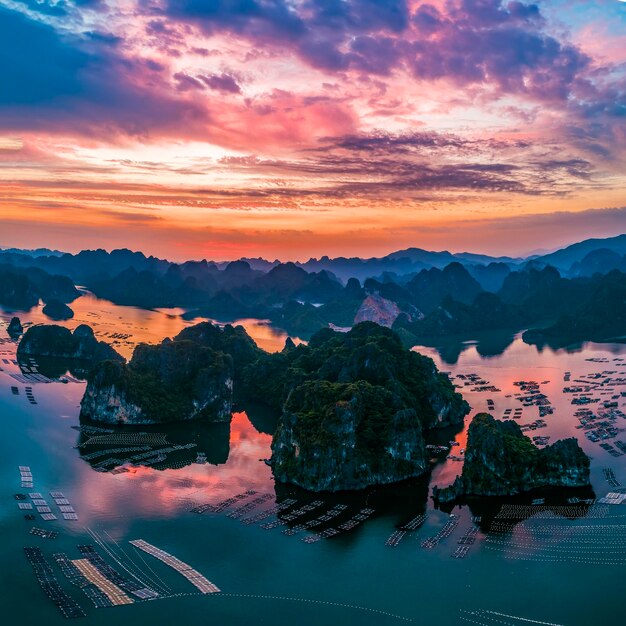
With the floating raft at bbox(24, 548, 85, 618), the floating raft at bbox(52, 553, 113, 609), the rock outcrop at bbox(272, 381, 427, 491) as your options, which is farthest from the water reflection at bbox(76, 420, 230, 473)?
the floating raft at bbox(52, 553, 113, 609)

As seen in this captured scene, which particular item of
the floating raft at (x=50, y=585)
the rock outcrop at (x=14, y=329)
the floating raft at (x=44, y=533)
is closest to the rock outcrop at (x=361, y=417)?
the floating raft at (x=44, y=533)

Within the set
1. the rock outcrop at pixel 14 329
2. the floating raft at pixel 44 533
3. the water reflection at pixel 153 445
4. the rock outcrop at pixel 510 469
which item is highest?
the rock outcrop at pixel 14 329

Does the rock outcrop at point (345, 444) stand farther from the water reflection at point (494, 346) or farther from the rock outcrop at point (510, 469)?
the water reflection at point (494, 346)

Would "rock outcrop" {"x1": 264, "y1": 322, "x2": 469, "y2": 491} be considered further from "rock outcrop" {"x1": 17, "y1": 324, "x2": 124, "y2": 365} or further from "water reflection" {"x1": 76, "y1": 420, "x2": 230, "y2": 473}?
"rock outcrop" {"x1": 17, "y1": 324, "x2": 124, "y2": 365}

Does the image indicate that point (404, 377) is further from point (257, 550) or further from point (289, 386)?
point (257, 550)

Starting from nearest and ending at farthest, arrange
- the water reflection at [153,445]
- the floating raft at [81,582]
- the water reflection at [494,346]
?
the floating raft at [81,582] < the water reflection at [153,445] < the water reflection at [494,346]

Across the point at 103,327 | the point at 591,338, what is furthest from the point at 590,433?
the point at 103,327
